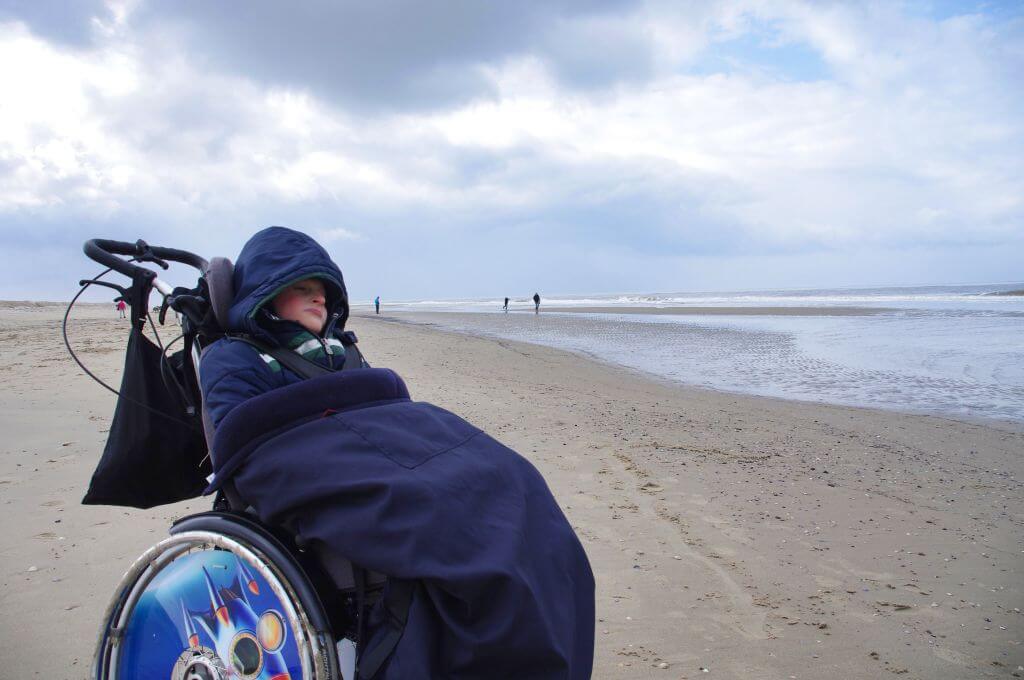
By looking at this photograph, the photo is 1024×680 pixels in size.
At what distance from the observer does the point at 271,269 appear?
2334 mm

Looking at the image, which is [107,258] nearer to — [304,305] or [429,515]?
[304,305]

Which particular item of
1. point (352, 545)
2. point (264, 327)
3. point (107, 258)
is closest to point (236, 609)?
point (352, 545)

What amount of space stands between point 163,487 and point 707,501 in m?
3.96

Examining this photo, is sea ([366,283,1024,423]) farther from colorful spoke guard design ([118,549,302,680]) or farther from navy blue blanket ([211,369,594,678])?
colorful spoke guard design ([118,549,302,680])

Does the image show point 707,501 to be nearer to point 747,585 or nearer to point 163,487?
point 747,585

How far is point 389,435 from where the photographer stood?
1.83 meters

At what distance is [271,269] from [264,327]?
21 centimetres

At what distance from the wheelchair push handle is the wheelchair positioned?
0.83 m

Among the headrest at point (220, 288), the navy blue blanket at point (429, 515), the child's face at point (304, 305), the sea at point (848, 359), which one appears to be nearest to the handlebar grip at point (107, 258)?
the headrest at point (220, 288)

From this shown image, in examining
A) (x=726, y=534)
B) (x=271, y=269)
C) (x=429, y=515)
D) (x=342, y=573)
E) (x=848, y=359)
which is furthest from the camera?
(x=848, y=359)

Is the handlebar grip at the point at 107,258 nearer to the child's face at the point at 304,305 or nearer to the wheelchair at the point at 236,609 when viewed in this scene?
the child's face at the point at 304,305

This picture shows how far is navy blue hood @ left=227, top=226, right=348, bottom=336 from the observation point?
7.39ft

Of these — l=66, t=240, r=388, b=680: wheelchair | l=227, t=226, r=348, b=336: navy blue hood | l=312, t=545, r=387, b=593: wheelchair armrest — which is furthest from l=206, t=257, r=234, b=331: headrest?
l=312, t=545, r=387, b=593: wheelchair armrest

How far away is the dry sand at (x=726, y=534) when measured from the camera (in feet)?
10.1
